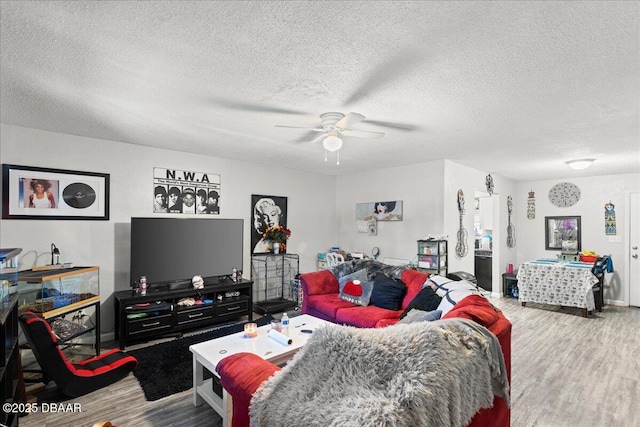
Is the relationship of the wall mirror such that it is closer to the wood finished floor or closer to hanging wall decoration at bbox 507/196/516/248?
hanging wall decoration at bbox 507/196/516/248

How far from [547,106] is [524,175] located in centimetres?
405

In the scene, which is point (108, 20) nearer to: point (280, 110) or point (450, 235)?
point (280, 110)

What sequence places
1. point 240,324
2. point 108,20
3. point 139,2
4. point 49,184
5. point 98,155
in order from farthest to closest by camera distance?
1. point 240,324
2. point 98,155
3. point 49,184
4. point 108,20
5. point 139,2

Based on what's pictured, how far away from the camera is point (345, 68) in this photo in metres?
2.07

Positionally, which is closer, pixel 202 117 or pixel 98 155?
pixel 202 117

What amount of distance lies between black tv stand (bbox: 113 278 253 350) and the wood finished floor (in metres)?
0.79

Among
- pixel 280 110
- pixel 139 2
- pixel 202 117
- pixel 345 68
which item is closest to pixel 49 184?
pixel 202 117

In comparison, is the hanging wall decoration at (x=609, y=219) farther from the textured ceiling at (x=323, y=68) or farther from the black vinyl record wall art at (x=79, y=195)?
the black vinyl record wall art at (x=79, y=195)

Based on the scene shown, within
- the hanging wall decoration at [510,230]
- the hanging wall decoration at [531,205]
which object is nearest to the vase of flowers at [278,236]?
the hanging wall decoration at [510,230]

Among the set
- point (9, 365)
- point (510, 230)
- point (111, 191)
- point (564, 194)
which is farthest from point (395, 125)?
point (564, 194)

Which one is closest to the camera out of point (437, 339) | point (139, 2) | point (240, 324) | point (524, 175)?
point (437, 339)

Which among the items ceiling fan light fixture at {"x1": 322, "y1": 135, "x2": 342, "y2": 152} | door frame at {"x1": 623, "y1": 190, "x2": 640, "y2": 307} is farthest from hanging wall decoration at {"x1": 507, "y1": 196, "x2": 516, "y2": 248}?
ceiling fan light fixture at {"x1": 322, "y1": 135, "x2": 342, "y2": 152}

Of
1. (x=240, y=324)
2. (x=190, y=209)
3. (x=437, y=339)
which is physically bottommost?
(x=240, y=324)

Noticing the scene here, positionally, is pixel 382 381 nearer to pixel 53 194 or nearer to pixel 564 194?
pixel 53 194
